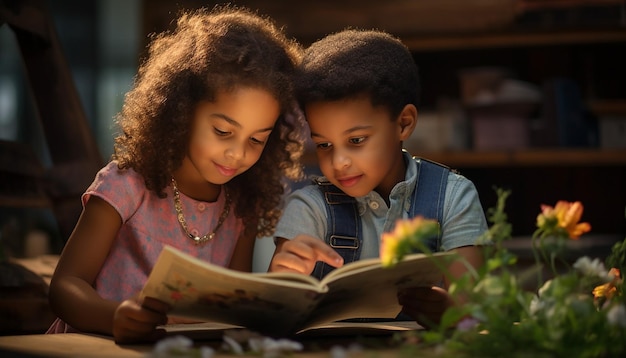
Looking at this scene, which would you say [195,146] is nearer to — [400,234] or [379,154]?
[379,154]

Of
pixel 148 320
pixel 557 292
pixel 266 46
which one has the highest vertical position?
pixel 266 46

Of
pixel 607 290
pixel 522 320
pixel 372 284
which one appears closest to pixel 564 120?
pixel 607 290

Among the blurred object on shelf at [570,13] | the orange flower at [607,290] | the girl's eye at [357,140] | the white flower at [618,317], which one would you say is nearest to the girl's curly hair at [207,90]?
the girl's eye at [357,140]

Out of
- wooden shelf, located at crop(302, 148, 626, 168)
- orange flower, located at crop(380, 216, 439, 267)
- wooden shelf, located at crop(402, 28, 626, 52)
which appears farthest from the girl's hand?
wooden shelf, located at crop(402, 28, 626, 52)

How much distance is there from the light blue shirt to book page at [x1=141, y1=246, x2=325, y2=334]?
13.9 inches

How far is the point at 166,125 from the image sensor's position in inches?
A: 57.6

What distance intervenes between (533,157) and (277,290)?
248 centimetres

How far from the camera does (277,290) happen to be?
995 millimetres

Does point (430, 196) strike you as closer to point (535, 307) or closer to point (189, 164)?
point (189, 164)

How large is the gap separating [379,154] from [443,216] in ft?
0.52

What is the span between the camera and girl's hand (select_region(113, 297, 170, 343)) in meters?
1.05

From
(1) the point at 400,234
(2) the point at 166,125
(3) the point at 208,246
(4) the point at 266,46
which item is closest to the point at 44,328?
(3) the point at 208,246

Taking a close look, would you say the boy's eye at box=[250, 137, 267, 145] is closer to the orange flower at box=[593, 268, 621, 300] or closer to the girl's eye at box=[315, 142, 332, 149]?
the girl's eye at box=[315, 142, 332, 149]

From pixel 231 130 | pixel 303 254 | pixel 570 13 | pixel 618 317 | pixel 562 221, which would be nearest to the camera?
pixel 618 317
